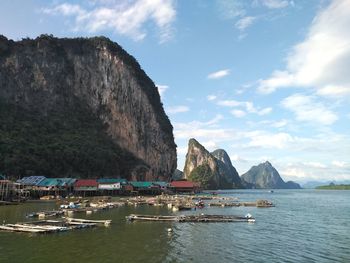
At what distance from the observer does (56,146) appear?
150 m

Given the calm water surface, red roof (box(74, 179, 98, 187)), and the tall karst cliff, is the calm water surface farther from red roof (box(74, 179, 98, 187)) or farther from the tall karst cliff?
the tall karst cliff

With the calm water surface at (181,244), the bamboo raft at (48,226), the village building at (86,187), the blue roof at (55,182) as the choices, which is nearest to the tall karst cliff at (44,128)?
the blue roof at (55,182)

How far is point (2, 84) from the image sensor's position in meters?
176

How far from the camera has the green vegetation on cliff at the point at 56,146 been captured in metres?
130

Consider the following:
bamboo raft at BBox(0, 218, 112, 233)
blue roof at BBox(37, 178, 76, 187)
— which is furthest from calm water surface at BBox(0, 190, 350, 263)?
blue roof at BBox(37, 178, 76, 187)

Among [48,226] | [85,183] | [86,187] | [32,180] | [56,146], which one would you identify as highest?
[56,146]

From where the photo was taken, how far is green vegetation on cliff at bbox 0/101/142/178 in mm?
130500

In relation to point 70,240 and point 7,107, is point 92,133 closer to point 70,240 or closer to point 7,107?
point 7,107

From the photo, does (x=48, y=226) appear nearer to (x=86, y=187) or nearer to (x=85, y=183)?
(x=86, y=187)

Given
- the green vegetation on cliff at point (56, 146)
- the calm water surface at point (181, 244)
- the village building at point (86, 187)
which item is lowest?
the calm water surface at point (181, 244)

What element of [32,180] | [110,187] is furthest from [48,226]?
[110,187]

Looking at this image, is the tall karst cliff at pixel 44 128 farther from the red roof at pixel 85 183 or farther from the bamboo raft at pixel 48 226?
the bamboo raft at pixel 48 226

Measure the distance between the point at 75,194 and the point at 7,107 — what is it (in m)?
58.9

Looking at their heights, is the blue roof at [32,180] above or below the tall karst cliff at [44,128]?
below
